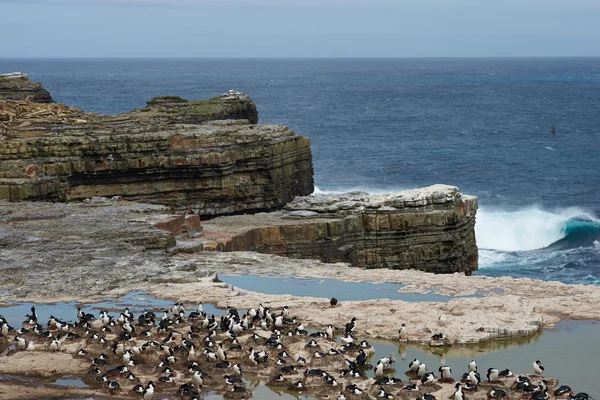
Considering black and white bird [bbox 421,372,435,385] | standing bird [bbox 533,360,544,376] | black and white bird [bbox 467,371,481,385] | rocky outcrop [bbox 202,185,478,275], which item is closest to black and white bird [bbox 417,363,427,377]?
→ black and white bird [bbox 421,372,435,385]

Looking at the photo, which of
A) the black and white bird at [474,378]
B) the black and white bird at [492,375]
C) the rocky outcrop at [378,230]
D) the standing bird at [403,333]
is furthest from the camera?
the rocky outcrop at [378,230]

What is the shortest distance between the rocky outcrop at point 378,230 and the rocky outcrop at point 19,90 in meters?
43.6

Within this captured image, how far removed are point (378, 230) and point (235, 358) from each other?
21.0 m

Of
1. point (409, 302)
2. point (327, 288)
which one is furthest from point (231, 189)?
point (409, 302)

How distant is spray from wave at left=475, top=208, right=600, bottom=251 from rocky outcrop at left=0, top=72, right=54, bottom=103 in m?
39.9

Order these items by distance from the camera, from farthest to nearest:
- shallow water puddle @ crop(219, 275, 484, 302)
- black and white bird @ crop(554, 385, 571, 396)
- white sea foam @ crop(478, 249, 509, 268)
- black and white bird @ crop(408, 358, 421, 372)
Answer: white sea foam @ crop(478, 249, 509, 268) → shallow water puddle @ crop(219, 275, 484, 302) → black and white bird @ crop(408, 358, 421, 372) → black and white bird @ crop(554, 385, 571, 396)

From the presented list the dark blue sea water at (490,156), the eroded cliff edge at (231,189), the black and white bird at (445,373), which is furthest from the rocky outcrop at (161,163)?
the black and white bird at (445,373)

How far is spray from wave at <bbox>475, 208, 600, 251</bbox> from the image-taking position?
2638 inches

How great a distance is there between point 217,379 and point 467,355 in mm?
6749

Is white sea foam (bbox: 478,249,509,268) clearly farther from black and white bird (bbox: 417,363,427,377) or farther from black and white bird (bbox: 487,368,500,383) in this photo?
black and white bird (bbox: 487,368,500,383)

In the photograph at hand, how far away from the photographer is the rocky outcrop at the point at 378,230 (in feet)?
138

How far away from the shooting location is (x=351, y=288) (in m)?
31.5

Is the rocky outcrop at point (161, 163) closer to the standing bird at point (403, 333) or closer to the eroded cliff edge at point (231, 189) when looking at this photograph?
the eroded cliff edge at point (231, 189)

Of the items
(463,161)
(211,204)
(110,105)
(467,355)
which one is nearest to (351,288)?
(467,355)
